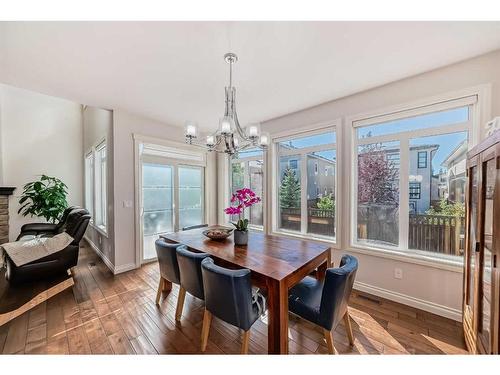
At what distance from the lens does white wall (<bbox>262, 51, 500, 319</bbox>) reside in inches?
73.9

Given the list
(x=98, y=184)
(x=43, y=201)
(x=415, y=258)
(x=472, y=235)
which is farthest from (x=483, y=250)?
(x=43, y=201)

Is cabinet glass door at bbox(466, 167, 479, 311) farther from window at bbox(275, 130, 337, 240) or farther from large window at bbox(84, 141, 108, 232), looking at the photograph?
large window at bbox(84, 141, 108, 232)

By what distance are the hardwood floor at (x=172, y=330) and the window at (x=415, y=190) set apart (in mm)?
1257

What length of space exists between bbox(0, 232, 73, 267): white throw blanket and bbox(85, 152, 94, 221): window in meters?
1.96

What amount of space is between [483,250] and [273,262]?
4.85 ft

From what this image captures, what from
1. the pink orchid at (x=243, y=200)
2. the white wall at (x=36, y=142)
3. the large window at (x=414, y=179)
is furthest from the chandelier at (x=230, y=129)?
the white wall at (x=36, y=142)

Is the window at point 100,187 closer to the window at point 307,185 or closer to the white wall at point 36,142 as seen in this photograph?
the white wall at point 36,142

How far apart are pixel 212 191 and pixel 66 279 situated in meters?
2.79

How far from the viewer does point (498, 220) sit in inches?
43.7

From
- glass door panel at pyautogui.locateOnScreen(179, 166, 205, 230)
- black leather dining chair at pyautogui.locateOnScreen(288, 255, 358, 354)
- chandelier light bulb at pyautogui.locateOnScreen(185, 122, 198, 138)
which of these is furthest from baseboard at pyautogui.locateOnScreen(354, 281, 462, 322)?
glass door panel at pyautogui.locateOnScreen(179, 166, 205, 230)

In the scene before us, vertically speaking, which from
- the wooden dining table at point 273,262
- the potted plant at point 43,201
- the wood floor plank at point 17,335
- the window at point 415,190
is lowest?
the wood floor plank at point 17,335

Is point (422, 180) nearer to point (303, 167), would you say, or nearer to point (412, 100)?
point (412, 100)

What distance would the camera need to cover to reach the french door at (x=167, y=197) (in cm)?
368
